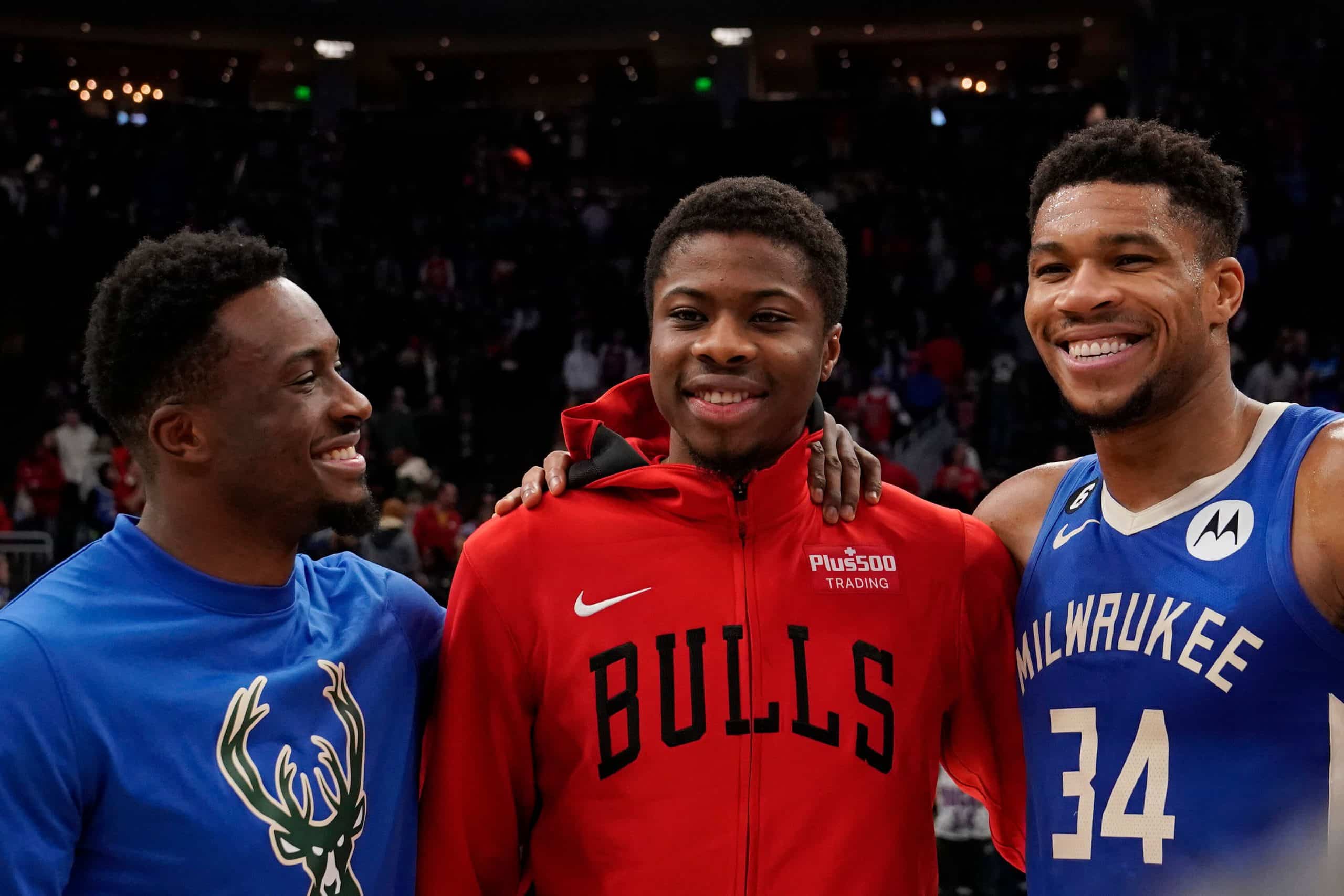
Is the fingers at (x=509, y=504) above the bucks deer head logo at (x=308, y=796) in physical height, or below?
above

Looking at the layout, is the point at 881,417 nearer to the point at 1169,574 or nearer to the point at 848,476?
the point at 848,476

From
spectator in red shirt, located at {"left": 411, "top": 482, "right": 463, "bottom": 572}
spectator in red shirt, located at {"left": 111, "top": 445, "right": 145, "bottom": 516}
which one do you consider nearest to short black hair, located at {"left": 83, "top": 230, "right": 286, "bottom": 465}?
spectator in red shirt, located at {"left": 411, "top": 482, "right": 463, "bottom": 572}

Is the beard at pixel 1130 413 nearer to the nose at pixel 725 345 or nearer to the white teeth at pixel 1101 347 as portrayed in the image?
the white teeth at pixel 1101 347

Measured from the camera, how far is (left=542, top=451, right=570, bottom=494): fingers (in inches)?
111

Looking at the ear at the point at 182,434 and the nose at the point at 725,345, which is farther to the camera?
the nose at the point at 725,345

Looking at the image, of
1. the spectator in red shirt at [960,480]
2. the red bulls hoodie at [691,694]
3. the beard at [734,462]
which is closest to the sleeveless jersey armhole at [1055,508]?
the red bulls hoodie at [691,694]

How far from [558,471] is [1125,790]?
4.24ft

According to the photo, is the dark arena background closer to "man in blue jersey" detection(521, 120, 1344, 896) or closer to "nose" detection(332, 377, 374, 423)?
"man in blue jersey" detection(521, 120, 1344, 896)

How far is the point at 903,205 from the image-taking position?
17.6 metres

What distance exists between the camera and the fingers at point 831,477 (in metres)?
2.77

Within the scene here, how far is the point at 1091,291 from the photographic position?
8.69 ft

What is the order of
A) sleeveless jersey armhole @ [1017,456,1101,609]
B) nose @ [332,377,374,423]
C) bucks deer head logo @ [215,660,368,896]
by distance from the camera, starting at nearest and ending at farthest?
bucks deer head logo @ [215,660,368,896] → nose @ [332,377,374,423] → sleeveless jersey armhole @ [1017,456,1101,609]

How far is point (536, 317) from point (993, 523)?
1370 cm

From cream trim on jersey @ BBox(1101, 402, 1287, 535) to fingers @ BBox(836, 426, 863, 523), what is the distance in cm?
52
